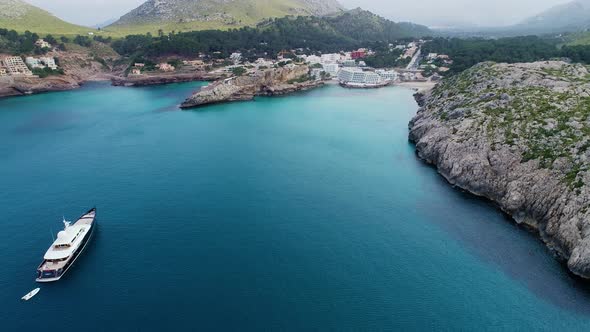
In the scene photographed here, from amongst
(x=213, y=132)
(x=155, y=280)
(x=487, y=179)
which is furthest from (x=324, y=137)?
(x=155, y=280)

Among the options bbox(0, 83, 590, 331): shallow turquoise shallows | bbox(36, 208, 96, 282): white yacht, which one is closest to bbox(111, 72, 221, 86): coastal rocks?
bbox(0, 83, 590, 331): shallow turquoise shallows

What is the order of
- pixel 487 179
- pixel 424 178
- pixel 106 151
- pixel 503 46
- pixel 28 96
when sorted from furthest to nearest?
pixel 503 46 < pixel 28 96 < pixel 106 151 < pixel 424 178 < pixel 487 179

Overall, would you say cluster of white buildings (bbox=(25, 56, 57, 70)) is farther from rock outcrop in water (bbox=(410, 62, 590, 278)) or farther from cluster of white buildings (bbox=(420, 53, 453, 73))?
cluster of white buildings (bbox=(420, 53, 453, 73))

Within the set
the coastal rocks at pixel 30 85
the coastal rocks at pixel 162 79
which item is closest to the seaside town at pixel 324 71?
the coastal rocks at pixel 162 79

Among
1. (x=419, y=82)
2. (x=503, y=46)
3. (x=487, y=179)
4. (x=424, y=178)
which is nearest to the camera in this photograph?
(x=487, y=179)

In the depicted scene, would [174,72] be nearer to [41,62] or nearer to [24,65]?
[41,62]

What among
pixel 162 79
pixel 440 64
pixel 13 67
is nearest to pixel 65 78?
pixel 13 67

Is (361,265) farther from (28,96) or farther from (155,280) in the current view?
(28,96)

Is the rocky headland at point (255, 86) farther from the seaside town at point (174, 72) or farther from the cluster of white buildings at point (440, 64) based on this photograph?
the cluster of white buildings at point (440, 64)

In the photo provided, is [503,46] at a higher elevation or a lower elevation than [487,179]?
higher
